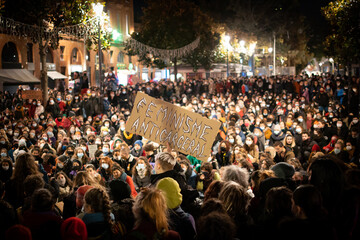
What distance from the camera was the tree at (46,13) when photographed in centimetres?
2030

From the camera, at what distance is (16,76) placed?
102 ft

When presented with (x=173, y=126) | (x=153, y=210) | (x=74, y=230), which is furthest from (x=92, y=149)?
(x=153, y=210)

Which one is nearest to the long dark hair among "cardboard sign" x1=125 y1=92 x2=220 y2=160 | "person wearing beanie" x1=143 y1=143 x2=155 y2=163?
"cardboard sign" x1=125 y1=92 x2=220 y2=160

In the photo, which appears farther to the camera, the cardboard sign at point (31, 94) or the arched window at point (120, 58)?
the arched window at point (120, 58)

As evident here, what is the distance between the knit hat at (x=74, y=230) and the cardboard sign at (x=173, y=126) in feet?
12.1

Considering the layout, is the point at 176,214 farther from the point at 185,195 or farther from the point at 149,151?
the point at 149,151

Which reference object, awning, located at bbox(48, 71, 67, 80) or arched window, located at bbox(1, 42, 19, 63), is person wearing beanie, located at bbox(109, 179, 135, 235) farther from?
awning, located at bbox(48, 71, 67, 80)

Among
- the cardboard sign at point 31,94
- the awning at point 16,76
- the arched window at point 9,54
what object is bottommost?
the cardboard sign at point 31,94

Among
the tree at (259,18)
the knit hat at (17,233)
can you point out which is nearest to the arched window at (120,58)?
the tree at (259,18)

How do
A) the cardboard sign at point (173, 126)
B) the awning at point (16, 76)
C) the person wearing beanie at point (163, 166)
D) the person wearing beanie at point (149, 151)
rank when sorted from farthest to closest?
the awning at point (16, 76), the person wearing beanie at point (149, 151), the cardboard sign at point (173, 126), the person wearing beanie at point (163, 166)

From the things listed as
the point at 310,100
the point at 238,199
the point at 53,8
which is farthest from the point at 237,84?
the point at 238,199

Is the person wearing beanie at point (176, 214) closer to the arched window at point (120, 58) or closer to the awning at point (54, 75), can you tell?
the awning at point (54, 75)

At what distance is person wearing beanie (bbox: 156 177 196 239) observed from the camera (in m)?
4.68

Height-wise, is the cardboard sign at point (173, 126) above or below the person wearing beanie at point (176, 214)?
above
